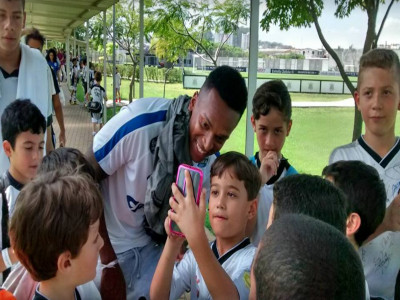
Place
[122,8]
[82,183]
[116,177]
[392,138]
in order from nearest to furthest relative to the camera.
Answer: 1. [82,183]
2. [116,177]
3. [392,138]
4. [122,8]

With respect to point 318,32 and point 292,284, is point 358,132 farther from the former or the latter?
point 292,284

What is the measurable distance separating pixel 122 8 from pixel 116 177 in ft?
51.3

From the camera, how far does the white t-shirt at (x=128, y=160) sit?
1.91 m

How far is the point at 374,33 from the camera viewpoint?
3529 mm

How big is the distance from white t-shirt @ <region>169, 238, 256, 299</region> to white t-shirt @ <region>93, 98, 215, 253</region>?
12.9 inches

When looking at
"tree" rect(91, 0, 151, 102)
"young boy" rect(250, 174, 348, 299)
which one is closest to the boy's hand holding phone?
"young boy" rect(250, 174, 348, 299)

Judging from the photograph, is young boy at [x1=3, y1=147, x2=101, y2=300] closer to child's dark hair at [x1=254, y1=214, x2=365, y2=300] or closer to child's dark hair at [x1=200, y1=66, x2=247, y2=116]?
child's dark hair at [x1=200, y1=66, x2=247, y2=116]

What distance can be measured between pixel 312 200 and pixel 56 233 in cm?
81

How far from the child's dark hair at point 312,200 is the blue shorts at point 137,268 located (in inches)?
38.4

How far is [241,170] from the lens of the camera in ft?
6.27

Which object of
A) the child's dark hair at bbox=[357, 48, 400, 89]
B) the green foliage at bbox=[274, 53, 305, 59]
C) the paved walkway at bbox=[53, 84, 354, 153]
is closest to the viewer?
the child's dark hair at bbox=[357, 48, 400, 89]

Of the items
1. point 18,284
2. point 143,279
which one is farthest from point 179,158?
point 18,284

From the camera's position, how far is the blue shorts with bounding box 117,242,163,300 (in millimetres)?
2062

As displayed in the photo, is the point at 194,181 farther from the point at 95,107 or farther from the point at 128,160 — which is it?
the point at 95,107
